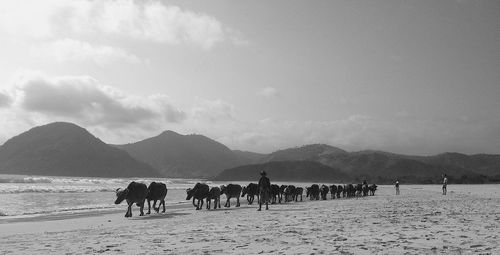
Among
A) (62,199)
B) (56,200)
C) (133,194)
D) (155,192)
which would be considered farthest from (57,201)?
(133,194)

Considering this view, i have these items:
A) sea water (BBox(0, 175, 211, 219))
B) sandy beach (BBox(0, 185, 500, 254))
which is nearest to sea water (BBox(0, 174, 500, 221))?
sea water (BBox(0, 175, 211, 219))

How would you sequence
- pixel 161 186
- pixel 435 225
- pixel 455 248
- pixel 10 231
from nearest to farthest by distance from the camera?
pixel 455 248, pixel 435 225, pixel 10 231, pixel 161 186

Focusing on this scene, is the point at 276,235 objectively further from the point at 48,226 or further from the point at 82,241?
the point at 48,226

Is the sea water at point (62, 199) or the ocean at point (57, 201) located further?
the sea water at point (62, 199)

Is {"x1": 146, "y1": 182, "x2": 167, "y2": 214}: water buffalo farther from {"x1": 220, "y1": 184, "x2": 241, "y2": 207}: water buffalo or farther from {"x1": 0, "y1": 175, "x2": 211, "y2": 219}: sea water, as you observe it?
{"x1": 220, "y1": 184, "x2": 241, "y2": 207}: water buffalo

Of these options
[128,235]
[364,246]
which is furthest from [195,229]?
[364,246]

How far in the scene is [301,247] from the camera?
32.2 feet

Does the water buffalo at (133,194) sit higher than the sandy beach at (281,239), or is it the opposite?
the water buffalo at (133,194)

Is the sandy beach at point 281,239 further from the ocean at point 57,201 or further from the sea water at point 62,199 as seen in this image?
the sea water at point 62,199

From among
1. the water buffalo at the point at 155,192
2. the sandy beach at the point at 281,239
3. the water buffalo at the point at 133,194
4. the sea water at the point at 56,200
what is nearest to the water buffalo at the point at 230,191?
the water buffalo at the point at 155,192

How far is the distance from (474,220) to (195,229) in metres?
9.97

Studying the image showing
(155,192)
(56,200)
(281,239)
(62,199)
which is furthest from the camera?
(62,199)

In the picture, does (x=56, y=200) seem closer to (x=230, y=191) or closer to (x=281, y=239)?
(x=230, y=191)

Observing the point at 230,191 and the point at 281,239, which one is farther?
the point at 230,191
